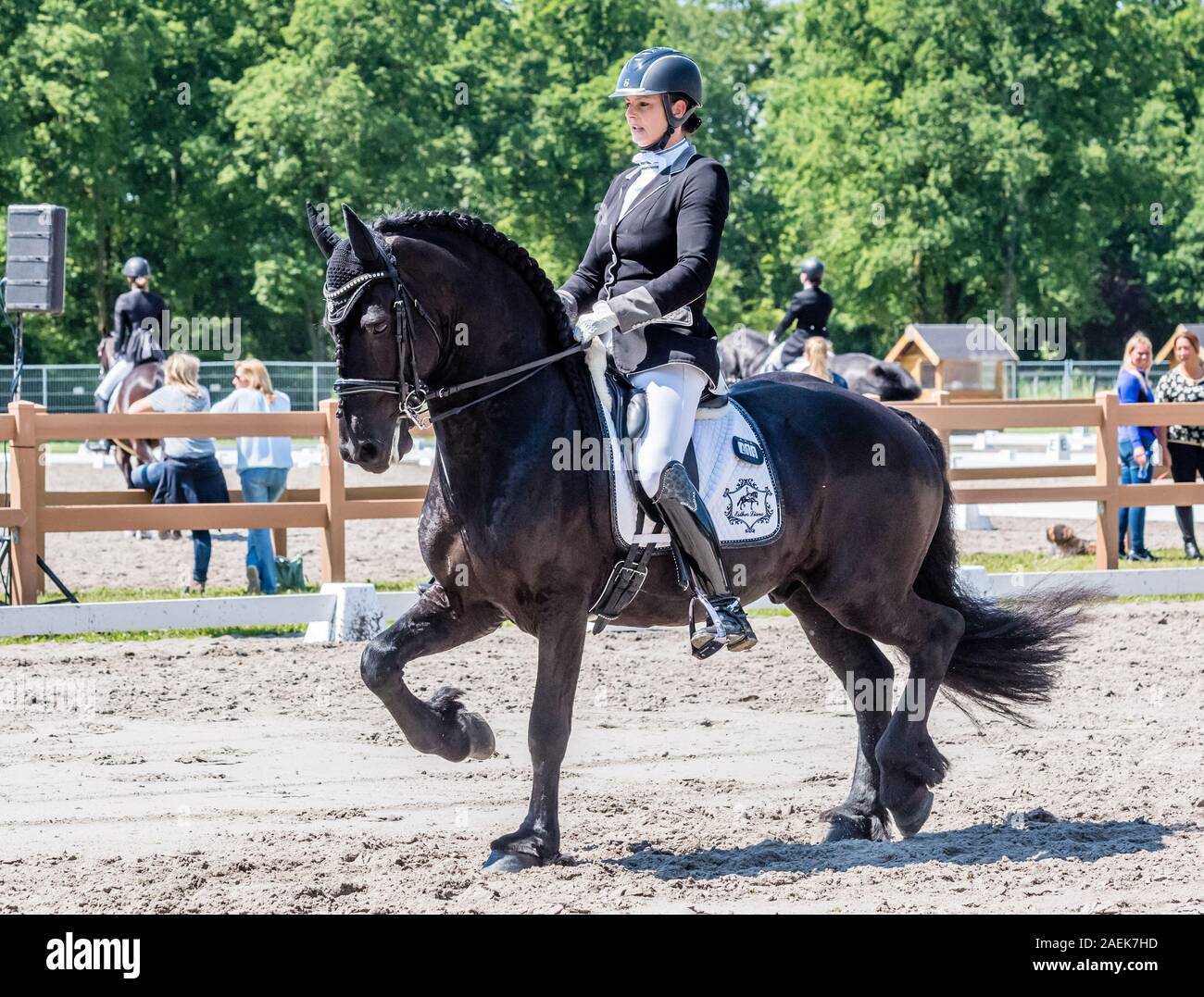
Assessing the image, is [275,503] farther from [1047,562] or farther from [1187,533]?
[1187,533]

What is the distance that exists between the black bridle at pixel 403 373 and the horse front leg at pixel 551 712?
33.7 inches

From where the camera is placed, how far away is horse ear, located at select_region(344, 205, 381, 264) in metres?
5.48

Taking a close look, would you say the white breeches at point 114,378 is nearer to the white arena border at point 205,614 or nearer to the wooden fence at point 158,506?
the wooden fence at point 158,506

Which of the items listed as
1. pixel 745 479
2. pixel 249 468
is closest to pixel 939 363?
pixel 249 468

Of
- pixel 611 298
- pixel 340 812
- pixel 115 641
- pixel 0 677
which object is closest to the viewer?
A: pixel 611 298

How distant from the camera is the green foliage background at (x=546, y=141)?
4547 centimetres

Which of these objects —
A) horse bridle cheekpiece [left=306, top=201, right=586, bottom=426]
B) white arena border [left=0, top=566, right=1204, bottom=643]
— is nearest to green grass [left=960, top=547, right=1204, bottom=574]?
white arena border [left=0, top=566, right=1204, bottom=643]

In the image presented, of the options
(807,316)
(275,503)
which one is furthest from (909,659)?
(807,316)

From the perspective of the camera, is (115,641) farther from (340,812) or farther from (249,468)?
(340,812)

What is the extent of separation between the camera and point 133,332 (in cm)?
1880

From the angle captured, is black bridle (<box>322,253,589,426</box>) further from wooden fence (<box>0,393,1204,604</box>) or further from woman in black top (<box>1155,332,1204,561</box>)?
woman in black top (<box>1155,332,1204,561</box>)

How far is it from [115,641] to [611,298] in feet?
20.9
